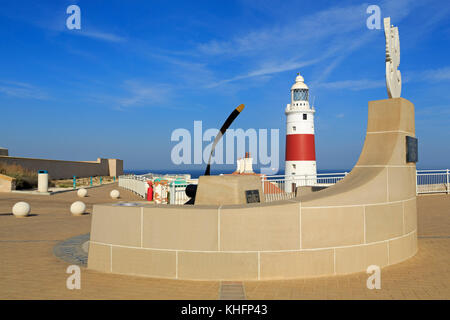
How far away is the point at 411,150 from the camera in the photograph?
828 cm

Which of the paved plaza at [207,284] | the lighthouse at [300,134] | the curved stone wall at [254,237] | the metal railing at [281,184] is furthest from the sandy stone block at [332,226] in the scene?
the lighthouse at [300,134]

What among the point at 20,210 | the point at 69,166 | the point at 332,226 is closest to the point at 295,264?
the point at 332,226

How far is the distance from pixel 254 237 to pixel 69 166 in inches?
1721

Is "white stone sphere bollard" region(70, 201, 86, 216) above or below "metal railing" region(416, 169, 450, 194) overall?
below

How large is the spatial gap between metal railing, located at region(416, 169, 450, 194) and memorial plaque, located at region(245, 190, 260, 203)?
1726 cm

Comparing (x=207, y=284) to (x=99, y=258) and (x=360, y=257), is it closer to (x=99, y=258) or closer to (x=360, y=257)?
(x=99, y=258)

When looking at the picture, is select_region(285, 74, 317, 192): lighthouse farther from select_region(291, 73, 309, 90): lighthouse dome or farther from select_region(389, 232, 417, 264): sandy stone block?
select_region(389, 232, 417, 264): sandy stone block

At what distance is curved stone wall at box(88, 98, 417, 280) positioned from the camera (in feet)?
20.4

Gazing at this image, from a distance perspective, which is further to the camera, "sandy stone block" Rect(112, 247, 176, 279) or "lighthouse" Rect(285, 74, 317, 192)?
"lighthouse" Rect(285, 74, 317, 192)

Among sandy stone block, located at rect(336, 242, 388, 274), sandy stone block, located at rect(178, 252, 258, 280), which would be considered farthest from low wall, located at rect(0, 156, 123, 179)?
sandy stone block, located at rect(336, 242, 388, 274)

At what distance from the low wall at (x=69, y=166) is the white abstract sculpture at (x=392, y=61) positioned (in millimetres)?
30955

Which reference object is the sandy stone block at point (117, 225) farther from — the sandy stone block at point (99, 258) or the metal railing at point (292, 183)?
the metal railing at point (292, 183)

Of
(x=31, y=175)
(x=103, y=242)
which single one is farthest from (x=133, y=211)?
(x=31, y=175)
